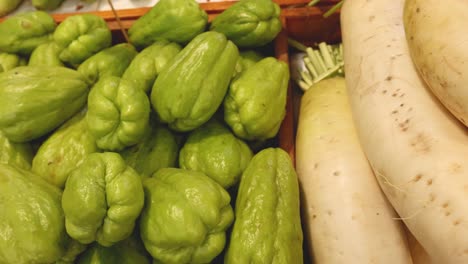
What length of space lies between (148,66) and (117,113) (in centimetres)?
19

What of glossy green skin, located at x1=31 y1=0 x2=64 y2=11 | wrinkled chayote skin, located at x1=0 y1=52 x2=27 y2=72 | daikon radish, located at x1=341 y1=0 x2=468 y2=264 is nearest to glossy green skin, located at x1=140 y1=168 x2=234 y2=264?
daikon radish, located at x1=341 y1=0 x2=468 y2=264

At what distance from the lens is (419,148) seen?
85 centimetres

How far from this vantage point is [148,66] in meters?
1.04


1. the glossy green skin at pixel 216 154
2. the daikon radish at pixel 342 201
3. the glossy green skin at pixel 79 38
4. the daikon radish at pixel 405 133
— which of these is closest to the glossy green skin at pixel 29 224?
the glossy green skin at pixel 216 154

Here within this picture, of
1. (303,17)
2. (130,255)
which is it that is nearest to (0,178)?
(130,255)

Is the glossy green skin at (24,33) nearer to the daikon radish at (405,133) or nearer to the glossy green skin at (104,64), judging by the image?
the glossy green skin at (104,64)

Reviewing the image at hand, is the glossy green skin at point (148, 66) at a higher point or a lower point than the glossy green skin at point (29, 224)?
higher

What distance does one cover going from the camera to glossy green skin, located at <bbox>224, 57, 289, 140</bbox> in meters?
0.97

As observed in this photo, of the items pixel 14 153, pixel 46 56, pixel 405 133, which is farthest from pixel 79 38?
pixel 405 133

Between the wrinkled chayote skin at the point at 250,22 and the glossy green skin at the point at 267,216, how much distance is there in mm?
339

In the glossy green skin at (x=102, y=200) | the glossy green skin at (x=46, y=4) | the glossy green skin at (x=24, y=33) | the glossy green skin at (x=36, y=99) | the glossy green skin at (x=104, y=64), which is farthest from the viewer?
the glossy green skin at (x=46, y=4)

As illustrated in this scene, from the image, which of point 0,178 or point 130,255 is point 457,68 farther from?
point 0,178

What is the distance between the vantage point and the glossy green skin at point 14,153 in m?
1.02

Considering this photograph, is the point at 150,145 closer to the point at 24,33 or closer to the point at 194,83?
the point at 194,83
